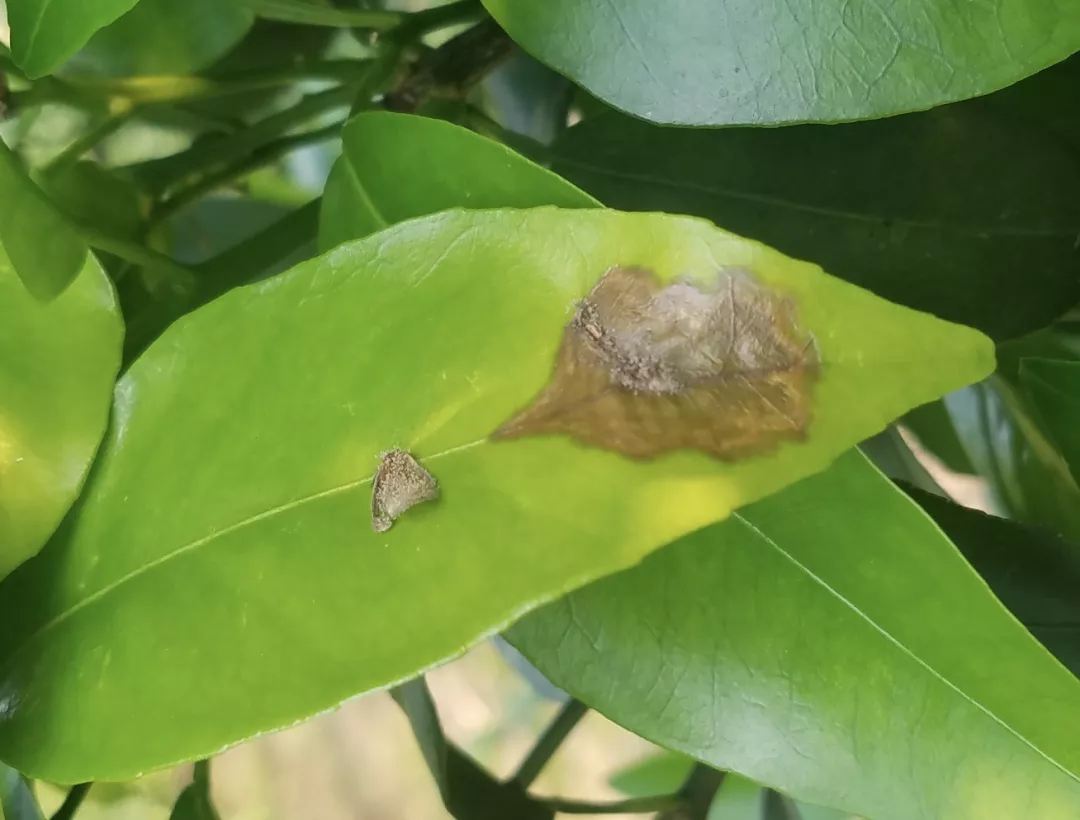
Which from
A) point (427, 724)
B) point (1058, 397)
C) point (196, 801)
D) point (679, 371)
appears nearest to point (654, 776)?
point (427, 724)

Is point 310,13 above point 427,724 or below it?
Result: above

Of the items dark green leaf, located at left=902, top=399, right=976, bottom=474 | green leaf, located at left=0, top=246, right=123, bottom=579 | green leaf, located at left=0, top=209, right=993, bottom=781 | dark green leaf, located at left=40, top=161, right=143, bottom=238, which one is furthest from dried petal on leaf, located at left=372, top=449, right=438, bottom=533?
dark green leaf, located at left=902, top=399, right=976, bottom=474

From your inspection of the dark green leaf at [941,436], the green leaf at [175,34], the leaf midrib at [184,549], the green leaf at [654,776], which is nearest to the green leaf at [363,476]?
the leaf midrib at [184,549]

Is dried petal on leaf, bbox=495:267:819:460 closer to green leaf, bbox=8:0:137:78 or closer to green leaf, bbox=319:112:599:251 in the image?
green leaf, bbox=319:112:599:251

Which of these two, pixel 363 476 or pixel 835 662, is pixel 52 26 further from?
pixel 835 662

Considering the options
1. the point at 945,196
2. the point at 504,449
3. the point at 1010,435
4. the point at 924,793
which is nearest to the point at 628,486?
the point at 504,449

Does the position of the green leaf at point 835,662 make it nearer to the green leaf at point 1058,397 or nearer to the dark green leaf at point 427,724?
the green leaf at point 1058,397
